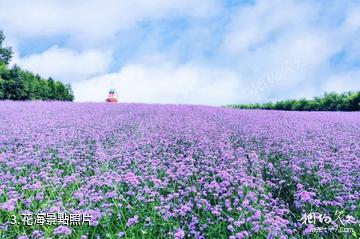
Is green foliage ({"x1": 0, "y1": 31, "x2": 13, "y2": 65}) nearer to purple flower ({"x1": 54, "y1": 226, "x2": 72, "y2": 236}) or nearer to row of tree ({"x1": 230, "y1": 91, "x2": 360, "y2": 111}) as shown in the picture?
row of tree ({"x1": 230, "y1": 91, "x2": 360, "y2": 111})

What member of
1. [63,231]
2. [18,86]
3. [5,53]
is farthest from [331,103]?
[5,53]

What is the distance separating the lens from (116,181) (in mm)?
3713

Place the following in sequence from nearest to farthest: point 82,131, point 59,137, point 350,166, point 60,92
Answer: point 350,166
point 59,137
point 82,131
point 60,92

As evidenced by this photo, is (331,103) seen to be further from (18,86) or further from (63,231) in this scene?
(63,231)

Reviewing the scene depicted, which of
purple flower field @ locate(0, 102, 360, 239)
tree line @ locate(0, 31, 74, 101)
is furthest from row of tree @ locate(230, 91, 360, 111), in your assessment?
tree line @ locate(0, 31, 74, 101)

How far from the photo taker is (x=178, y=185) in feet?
13.8

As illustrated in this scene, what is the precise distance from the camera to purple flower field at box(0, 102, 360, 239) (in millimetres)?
3164

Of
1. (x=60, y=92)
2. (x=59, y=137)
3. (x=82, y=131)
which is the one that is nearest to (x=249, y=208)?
(x=59, y=137)

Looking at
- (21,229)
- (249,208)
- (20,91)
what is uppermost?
(20,91)

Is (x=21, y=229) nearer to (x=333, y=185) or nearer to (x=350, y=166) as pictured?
(x=333, y=185)

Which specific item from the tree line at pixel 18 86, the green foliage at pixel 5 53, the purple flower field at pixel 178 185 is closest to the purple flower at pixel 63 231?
the purple flower field at pixel 178 185

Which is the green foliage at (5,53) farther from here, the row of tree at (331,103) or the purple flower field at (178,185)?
the purple flower field at (178,185)

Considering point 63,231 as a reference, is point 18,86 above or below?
above

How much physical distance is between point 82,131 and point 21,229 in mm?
3793
